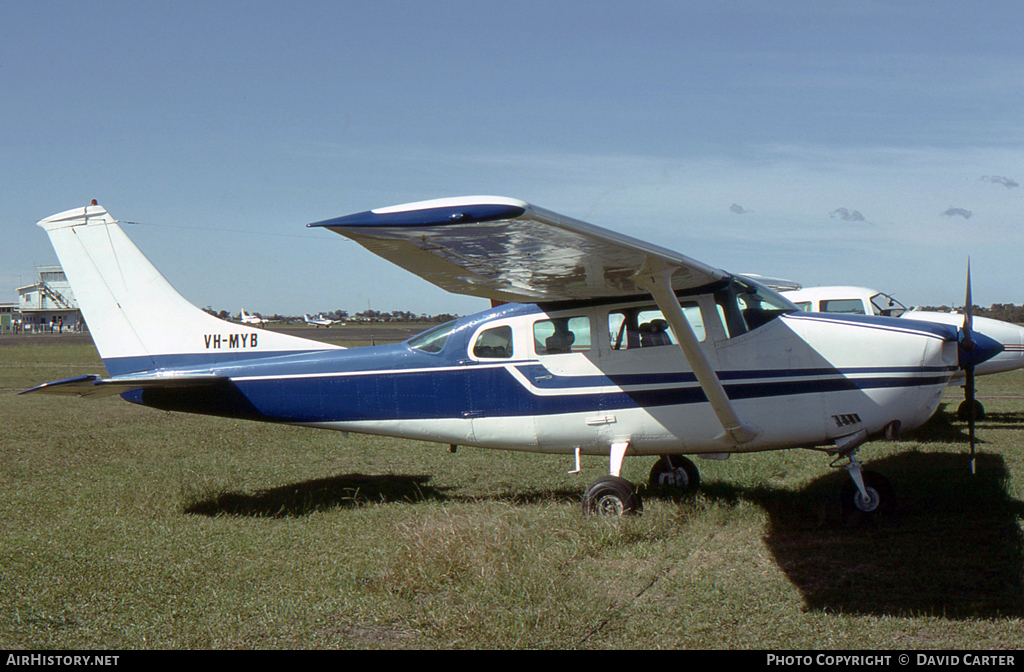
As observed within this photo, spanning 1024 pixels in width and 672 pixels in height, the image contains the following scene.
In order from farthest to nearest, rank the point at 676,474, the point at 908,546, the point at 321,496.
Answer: the point at 676,474
the point at 321,496
the point at 908,546

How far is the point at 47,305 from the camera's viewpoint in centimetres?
10762

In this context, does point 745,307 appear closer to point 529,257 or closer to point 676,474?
point 676,474

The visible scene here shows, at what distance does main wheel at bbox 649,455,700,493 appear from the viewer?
830 cm

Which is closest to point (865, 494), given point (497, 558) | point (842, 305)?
point (497, 558)

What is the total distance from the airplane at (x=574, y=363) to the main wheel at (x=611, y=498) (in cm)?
1

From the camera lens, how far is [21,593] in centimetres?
507

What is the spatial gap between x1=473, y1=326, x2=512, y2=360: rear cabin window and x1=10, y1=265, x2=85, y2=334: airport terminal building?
11155cm

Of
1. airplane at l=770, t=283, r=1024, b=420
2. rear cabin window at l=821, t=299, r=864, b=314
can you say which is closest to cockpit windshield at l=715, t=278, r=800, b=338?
airplane at l=770, t=283, r=1024, b=420

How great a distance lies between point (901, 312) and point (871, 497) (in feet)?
29.8

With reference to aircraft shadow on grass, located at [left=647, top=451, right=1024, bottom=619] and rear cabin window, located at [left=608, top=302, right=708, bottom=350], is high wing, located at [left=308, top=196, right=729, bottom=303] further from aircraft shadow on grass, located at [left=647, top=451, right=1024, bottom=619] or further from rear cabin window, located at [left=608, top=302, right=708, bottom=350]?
aircraft shadow on grass, located at [left=647, top=451, right=1024, bottom=619]

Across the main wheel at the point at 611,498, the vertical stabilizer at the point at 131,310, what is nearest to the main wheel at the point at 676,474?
the main wheel at the point at 611,498

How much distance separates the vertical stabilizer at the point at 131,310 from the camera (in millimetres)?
7832

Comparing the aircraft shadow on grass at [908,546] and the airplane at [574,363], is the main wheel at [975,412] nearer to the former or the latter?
the aircraft shadow on grass at [908,546]

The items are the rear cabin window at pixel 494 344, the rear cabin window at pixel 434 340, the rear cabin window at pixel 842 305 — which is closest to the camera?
the rear cabin window at pixel 494 344
